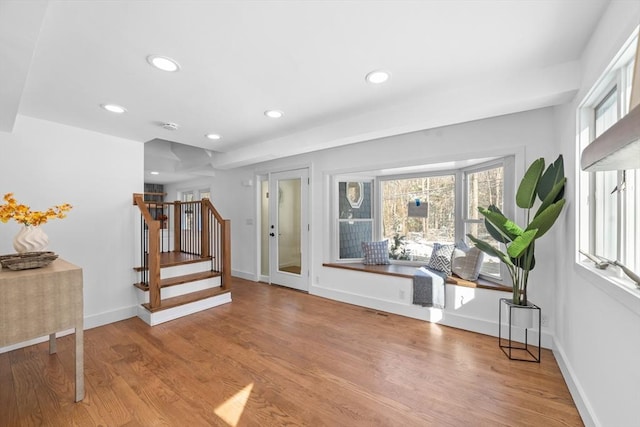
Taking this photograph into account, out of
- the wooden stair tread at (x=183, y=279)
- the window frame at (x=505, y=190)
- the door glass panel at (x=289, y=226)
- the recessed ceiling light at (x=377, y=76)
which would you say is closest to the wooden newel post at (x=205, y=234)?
the wooden stair tread at (x=183, y=279)

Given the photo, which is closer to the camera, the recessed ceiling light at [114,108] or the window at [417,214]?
the recessed ceiling light at [114,108]

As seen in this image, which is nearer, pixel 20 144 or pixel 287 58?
pixel 287 58

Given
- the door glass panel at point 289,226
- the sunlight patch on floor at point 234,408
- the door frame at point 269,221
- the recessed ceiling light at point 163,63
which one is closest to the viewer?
→ the sunlight patch on floor at point 234,408

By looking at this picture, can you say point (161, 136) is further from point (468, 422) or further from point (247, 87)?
point (468, 422)

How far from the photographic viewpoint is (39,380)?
2066mm

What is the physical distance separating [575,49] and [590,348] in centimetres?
190

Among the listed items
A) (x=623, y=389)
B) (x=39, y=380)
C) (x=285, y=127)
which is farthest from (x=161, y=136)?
(x=623, y=389)

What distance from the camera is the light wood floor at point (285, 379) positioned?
5.52 feet

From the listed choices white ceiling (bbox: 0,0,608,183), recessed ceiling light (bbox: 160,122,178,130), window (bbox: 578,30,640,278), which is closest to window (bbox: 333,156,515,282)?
window (bbox: 578,30,640,278)

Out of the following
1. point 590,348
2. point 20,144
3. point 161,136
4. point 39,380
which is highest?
point 161,136

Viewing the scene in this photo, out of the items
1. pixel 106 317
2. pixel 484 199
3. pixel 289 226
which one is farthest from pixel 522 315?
pixel 106 317

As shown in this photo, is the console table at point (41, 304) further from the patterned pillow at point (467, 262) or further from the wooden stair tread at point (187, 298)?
the patterned pillow at point (467, 262)

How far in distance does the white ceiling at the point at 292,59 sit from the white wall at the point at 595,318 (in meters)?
0.20

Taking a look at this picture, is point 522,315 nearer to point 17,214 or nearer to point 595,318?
point 595,318
